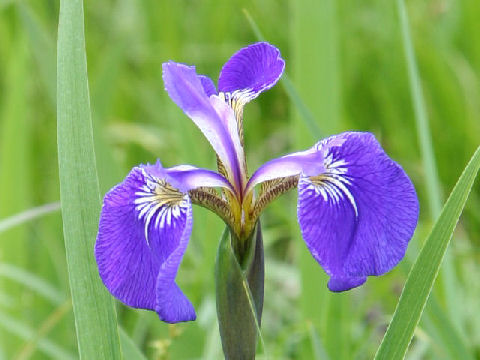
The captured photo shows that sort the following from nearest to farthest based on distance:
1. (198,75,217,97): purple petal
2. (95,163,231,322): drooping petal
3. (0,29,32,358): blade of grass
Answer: (95,163,231,322): drooping petal, (198,75,217,97): purple petal, (0,29,32,358): blade of grass

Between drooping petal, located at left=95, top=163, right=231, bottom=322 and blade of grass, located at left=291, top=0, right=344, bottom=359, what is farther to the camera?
blade of grass, located at left=291, top=0, right=344, bottom=359

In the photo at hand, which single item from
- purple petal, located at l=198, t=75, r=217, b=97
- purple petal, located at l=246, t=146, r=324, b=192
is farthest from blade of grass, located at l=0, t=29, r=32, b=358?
purple petal, located at l=246, t=146, r=324, b=192

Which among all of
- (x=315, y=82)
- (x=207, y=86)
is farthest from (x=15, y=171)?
(x=207, y=86)

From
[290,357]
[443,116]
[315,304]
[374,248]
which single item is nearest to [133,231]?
[374,248]

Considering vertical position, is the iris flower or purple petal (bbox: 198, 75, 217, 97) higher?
purple petal (bbox: 198, 75, 217, 97)

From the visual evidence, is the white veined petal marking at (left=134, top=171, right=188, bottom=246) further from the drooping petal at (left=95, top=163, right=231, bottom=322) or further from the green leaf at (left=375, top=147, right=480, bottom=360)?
the green leaf at (left=375, top=147, right=480, bottom=360)

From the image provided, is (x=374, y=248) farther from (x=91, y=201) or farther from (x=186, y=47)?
(x=186, y=47)

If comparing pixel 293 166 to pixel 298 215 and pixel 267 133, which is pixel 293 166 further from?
pixel 267 133
